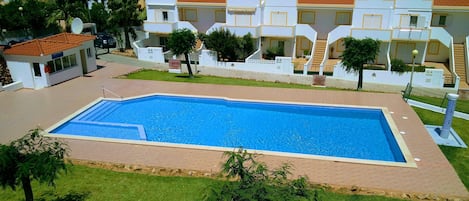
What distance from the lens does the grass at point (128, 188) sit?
1253 cm

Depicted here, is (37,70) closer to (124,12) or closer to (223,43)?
(124,12)

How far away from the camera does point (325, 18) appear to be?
3684 cm

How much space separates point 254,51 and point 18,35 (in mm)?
28634

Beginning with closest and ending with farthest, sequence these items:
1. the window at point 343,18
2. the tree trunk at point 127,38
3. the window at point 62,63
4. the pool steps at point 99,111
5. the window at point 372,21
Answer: the pool steps at point 99,111
the window at point 62,63
the window at point 372,21
the window at point 343,18
the tree trunk at point 127,38

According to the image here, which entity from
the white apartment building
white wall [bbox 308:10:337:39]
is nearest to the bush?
the white apartment building

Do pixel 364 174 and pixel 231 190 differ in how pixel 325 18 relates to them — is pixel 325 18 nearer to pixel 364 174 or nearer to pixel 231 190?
pixel 364 174

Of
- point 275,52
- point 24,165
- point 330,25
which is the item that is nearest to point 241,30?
point 275,52

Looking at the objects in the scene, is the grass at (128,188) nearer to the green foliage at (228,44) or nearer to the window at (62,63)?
the window at (62,63)

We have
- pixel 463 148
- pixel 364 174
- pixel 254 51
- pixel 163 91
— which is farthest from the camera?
pixel 254 51

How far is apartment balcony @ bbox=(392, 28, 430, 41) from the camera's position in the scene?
33.4m

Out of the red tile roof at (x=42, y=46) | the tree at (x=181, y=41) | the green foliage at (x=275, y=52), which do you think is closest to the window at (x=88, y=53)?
the red tile roof at (x=42, y=46)

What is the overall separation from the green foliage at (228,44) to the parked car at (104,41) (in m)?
12.6

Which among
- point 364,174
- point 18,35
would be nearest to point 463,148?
point 364,174

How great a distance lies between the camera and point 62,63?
2741 cm
